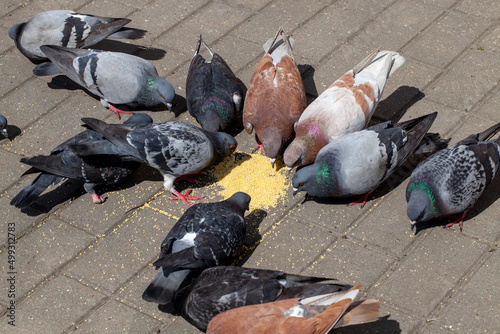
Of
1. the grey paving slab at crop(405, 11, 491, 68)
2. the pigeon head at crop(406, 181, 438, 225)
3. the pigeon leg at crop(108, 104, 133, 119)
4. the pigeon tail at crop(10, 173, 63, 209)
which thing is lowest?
the pigeon head at crop(406, 181, 438, 225)

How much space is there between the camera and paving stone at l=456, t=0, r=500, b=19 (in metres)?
7.34

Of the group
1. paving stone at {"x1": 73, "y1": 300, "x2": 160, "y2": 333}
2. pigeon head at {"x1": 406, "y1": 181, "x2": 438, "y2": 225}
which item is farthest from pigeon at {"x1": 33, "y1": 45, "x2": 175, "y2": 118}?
pigeon head at {"x1": 406, "y1": 181, "x2": 438, "y2": 225}

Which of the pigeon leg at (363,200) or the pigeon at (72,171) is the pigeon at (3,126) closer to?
the pigeon at (72,171)

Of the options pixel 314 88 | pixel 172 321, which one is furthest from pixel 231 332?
pixel 314 88

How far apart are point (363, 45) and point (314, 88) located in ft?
3.27

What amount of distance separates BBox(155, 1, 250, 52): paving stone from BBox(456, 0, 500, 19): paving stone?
111 inches

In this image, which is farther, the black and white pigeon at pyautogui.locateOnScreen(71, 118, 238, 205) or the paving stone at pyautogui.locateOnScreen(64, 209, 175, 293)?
the black and white pigeon at pyautogui.locateOnScreen(71, 118, 238, 205)

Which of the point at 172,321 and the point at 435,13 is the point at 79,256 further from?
the point at 435,13

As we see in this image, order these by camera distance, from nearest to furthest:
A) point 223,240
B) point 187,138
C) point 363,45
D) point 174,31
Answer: point 223,240 → point 187,138 → point 363,45 → point 174,31

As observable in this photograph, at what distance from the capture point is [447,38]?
23.1 feet

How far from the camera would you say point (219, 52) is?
7141 mm

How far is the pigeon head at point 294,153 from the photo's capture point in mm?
5457

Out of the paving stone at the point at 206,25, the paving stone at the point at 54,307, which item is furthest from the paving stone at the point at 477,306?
the paving stone at the point at 206,25

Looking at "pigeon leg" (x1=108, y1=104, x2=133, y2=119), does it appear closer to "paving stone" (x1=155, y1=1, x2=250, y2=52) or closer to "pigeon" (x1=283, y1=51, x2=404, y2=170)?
"paving stone" (x1=155, y1=1, x2=250, y2=52)
